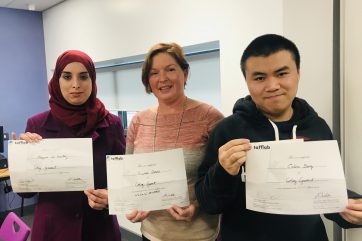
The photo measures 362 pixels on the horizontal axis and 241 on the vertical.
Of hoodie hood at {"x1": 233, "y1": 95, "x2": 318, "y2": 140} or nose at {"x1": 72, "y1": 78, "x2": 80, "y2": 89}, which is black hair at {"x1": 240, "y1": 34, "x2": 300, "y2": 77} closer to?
hoodie hood at {"x1": 233, "y1": 95, "x2": 318, "y2": 140}

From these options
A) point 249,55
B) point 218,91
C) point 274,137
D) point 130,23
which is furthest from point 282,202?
point 130,23

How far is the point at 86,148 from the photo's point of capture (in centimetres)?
140

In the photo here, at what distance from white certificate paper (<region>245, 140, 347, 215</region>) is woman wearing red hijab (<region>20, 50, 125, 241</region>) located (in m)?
0.79

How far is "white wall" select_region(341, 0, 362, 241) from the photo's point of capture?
110 cm

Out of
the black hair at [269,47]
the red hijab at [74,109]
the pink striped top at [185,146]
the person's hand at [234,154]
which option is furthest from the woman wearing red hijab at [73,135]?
the black hair at [269,47]

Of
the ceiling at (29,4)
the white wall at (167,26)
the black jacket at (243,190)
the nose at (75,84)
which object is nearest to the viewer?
the black jacket at (243,190)

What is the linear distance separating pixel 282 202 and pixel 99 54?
3018 millimetres

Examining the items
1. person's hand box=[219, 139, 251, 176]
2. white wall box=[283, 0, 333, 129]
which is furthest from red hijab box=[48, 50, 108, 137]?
white wall box=[283, 0, 333, 129]

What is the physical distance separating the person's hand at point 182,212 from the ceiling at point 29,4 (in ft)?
11.7

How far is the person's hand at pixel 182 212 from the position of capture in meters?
1.28

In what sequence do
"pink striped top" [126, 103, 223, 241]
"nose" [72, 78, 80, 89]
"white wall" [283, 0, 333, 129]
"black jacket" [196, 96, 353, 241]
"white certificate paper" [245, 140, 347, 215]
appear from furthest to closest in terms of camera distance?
1. "nose" [72, 78, 80, 89]
2. "pink striped top" [126, 103, 223, 241]
3. "white wall" [283, 0, 333, 129]
4. "black jacket" [196, 96, 353, 241]
5. "white certificate paper" [245, 140, 347, 215]

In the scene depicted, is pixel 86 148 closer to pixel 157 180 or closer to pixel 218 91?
pixel 157 180

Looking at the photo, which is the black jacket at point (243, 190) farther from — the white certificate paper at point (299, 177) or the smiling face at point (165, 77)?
the smiling face at point (165, 77)

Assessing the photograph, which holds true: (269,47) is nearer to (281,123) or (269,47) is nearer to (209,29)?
(281,123)
